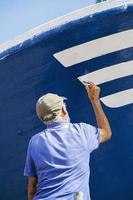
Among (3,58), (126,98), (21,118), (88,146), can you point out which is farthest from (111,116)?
(88,146)

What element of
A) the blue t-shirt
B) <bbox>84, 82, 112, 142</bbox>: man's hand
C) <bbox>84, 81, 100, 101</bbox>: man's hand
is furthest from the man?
<bbox>84, 81, 100, 101</bbox>: man's hand

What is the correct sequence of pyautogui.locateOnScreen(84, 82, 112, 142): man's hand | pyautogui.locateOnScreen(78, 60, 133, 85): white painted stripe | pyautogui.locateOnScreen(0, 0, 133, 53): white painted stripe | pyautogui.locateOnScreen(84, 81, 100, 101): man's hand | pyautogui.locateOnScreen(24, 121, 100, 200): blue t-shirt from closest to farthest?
1. pyautogui.locateOnScreen(24, 121, 100, 200): blue t-shirt
2. pyautogui.locateOnScreen(84, 82, 112, 142): man's hand
3. pyautogui.locateOnScreen(84, 81, 100, 101): man's hand
4. pyautogui.locateOnScreen(0, 0, 133, 53): white painted stripe
5. pyautogui.locateOnScreen(78, 60, 133, 85): white painted stripe

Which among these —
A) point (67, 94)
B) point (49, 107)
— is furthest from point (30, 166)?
point (67, 94)

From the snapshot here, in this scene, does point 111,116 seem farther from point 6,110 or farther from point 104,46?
point 6,110

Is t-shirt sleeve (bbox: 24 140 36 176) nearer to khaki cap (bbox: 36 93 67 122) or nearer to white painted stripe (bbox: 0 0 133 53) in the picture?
khaki cap (bbox: 36 93 67 122)

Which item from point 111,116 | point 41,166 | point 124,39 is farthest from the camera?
point 111,116

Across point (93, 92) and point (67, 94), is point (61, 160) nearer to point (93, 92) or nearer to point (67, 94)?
point (93, 92)

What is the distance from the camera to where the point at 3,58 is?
3324 millimetres

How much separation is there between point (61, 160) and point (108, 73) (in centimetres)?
139

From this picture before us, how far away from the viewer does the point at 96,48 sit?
130 inches

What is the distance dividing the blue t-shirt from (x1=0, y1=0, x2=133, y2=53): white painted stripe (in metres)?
1.23

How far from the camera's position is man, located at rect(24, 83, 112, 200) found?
2.13m

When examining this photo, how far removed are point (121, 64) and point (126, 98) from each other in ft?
0.93

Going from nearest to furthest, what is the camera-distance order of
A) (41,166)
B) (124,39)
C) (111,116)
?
(41,166)
(124,39)
(111,116)
